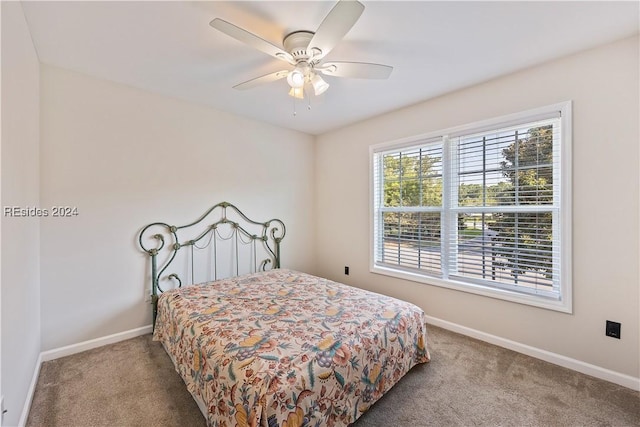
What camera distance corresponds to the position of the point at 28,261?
1856 mm

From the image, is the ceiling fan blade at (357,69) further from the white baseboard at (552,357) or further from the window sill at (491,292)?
the white baseboard at (552,357)

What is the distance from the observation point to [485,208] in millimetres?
2611

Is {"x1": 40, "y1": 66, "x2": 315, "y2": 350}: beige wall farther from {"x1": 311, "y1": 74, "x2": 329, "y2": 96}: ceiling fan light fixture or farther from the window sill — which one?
the window sill

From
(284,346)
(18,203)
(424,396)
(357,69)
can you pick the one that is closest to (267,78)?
(357,69)

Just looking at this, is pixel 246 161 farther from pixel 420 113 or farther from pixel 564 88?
pixel 564 88

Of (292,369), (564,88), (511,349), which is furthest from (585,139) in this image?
(292,369)

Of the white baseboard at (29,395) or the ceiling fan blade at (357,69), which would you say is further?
the ceiling fan blade at (357,69)

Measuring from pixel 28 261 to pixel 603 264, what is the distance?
399cm

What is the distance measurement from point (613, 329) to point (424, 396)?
4.76 ft

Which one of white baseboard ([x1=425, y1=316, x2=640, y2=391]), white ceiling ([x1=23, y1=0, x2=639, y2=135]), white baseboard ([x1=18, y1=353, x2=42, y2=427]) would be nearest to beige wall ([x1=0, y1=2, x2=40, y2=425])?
white baseboard ([x1=18, y1=353, x2=42, y2=427])

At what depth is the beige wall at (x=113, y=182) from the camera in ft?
7.49

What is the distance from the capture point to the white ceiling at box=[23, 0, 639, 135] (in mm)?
1653

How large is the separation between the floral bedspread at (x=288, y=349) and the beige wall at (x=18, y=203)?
2.56 feet

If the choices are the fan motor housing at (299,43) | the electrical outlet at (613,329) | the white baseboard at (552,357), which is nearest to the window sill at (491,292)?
the electrical outlet at (613,329)
